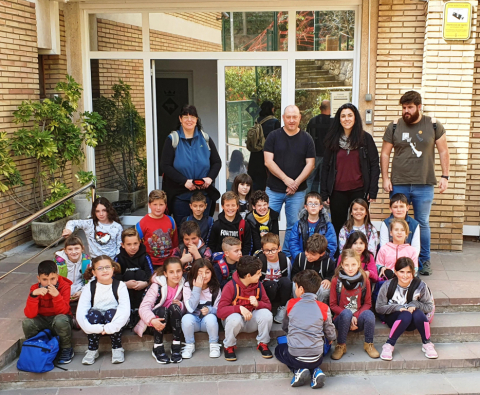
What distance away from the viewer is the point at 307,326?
4.73m

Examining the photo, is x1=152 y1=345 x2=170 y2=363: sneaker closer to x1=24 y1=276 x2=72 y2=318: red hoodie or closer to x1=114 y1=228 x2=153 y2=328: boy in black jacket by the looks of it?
x1=114 y1=228 x2=153 y2=328: boy in black jacket

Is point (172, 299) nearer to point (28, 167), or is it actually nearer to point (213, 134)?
point (28, 167)

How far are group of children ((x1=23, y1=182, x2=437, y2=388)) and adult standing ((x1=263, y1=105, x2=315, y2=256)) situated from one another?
431mm

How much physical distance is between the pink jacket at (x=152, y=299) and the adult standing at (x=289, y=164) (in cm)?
161

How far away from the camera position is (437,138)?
632cm

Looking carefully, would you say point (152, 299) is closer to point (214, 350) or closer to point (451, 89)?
point (214, 350)

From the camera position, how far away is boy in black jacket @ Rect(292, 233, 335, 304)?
546cm

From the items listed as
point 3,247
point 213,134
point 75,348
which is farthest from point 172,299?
point 213,134

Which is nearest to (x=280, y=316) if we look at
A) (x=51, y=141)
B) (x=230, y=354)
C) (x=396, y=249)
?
(x=230, y=354)

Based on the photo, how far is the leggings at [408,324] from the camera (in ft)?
16.7

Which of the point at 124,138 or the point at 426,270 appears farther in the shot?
the point at 124,138

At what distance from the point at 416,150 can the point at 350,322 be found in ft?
7.59

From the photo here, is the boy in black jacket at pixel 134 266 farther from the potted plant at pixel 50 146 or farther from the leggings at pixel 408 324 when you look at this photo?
the leggings at pixel 408 324

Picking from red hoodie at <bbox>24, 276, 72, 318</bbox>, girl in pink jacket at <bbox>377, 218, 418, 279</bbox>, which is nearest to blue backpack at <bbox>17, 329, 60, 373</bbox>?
red hoodie at <bbox>24, 276, 72, 318</bbox>
